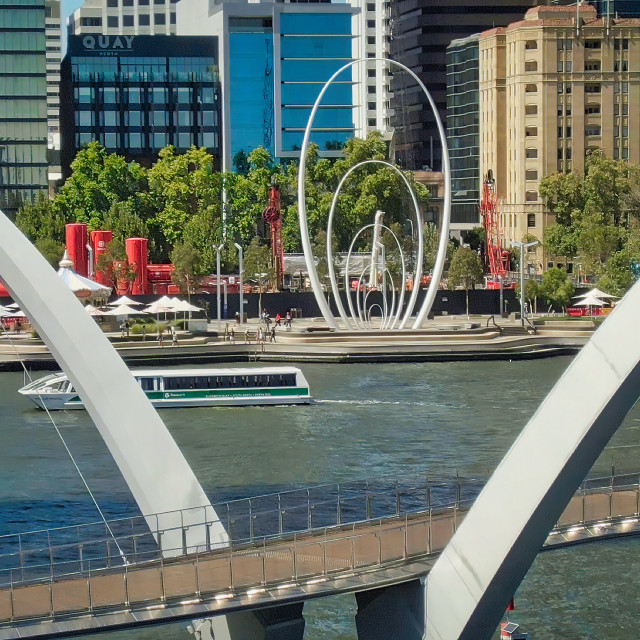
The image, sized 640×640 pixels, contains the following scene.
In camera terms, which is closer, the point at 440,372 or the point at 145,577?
the point at 145,577

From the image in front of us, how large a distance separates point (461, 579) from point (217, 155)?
126 metres

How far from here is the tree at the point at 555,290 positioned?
89.8m

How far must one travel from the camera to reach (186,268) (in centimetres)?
9506

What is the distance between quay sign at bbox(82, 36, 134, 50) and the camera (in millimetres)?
141125

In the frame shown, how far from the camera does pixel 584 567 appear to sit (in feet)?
90.4

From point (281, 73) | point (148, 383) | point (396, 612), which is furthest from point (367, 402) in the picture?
point (281, 73)

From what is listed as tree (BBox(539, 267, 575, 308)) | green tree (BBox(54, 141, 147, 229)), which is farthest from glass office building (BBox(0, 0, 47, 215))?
tree (BBox(539, 267, 575, 308))

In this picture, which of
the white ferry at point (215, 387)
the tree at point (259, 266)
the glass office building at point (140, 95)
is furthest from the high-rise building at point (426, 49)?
the white ferry at point (215, 387)

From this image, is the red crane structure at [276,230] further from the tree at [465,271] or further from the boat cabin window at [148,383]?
the boat cabin window at [148,383]

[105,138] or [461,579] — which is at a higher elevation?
[105,138]

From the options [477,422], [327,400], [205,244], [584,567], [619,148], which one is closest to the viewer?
[584,567]

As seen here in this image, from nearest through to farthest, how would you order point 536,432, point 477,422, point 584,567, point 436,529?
point 536,432
point 436,529
point 584,567
point 477,422

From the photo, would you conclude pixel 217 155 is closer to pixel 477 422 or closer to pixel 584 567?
pixel 477 422

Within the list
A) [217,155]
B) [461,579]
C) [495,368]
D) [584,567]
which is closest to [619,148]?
[217,155]
